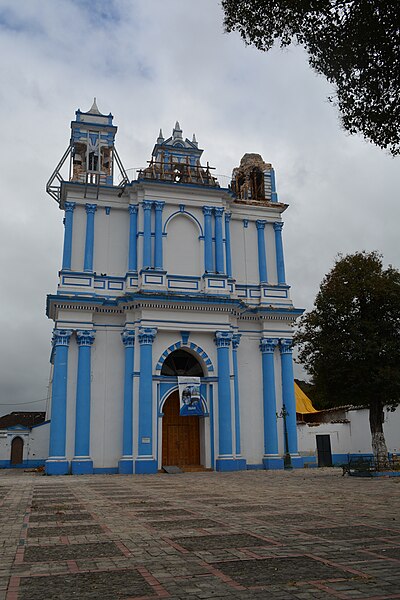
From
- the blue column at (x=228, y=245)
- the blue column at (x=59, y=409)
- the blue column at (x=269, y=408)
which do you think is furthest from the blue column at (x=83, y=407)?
the blue column at (x=269, y=408)

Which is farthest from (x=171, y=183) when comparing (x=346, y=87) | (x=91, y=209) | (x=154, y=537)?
(x=154, y=537)

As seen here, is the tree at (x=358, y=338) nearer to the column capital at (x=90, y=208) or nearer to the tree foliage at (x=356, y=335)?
the tree foliage at (x=356, y=335)

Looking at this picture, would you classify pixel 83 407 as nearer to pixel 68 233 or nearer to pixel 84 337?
pixel 84 337

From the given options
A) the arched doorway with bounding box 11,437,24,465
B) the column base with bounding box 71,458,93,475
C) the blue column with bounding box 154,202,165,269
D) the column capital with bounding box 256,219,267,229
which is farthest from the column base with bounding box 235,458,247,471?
the arched doorway with bounding box 11,437,24,465

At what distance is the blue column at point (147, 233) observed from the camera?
2719 centimetres

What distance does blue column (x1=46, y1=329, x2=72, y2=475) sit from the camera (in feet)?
78.7

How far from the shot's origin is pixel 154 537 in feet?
24.1

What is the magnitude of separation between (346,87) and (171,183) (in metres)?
20.3

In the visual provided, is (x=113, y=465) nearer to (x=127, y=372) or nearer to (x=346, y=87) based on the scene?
(x=127, y=372)

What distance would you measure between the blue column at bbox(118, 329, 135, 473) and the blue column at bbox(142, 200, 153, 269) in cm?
351

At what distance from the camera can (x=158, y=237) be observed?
27547 millimetres

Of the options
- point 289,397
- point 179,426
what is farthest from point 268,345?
point 179,426

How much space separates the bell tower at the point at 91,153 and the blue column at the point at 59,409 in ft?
28.0

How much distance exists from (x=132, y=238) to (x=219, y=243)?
438cm
